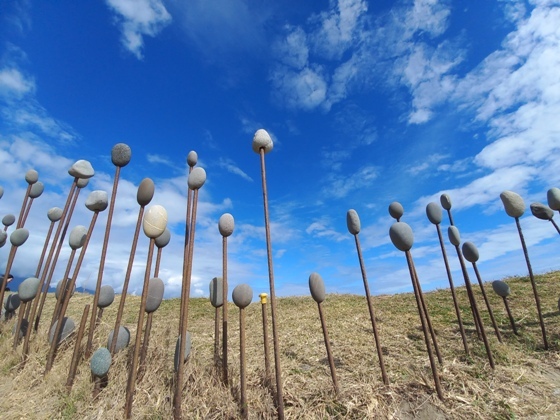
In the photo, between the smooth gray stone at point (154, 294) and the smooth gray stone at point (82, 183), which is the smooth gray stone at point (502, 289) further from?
the smooth gray stone at point (82, 183)

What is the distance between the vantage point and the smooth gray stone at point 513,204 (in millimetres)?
4816

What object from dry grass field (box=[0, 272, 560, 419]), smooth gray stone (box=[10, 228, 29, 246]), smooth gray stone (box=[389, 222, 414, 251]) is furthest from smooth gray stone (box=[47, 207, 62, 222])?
smooth gray stone (box=[389, 222, 414, 251])

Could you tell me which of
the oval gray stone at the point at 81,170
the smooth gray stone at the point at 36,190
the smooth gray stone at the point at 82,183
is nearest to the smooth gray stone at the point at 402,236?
the oval gray stone at the point at 81,170

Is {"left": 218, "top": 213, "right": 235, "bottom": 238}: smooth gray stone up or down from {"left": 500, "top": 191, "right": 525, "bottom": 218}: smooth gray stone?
down

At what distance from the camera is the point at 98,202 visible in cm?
391

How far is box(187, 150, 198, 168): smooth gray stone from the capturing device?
152 inches

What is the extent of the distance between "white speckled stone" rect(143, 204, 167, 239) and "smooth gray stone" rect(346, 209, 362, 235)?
235 cm

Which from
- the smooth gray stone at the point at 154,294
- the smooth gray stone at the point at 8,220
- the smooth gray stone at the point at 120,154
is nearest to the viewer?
the smooth gray stone at the point at 154,294

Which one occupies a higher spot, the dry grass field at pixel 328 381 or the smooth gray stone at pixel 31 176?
the smooth gray stone at pixel 31 176

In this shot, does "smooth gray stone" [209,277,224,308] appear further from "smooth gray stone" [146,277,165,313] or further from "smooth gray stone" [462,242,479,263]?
"smooth gray stone" [462,242,479,263]

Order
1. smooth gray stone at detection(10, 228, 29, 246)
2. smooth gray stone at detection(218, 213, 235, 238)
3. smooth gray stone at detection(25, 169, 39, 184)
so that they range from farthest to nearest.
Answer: smooth gray stone at detection(25, 169, 39, 184)
smooth gray stone at detection(10, 228, 29, 246)
smooth gray stone at detection(218, 213, 235, 238)

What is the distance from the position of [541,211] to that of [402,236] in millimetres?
3585

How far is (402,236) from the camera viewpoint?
3416 millimetres

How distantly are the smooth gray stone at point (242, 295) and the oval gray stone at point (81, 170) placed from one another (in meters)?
3.13
